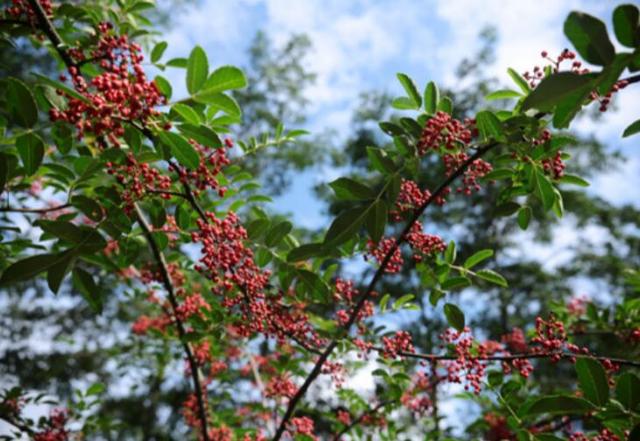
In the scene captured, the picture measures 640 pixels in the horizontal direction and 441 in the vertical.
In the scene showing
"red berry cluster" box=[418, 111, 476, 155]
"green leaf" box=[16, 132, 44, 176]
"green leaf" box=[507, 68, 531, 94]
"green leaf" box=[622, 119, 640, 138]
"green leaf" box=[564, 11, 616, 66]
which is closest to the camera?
"green leaf" box=[564, 11, 616, 66]

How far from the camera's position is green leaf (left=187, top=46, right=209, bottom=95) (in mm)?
1415

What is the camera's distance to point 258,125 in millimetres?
16984

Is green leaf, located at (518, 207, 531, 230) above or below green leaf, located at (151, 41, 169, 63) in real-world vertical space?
below

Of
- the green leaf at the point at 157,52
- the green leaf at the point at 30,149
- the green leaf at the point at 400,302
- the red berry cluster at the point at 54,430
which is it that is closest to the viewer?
the green leaf at the point at 30,149

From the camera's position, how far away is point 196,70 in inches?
56.7

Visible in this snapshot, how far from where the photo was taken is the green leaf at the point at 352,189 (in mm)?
1487

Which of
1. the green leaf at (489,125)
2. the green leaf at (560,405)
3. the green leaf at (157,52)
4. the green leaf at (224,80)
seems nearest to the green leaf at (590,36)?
the green leaf at (489,125)

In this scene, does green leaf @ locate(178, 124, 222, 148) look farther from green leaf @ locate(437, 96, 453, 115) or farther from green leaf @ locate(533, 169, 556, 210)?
green leaf @ locate(533, 169, 556, 210)

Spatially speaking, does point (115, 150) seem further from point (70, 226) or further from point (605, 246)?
point (605, 246)

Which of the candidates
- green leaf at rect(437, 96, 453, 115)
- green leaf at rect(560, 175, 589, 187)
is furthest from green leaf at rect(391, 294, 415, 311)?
green leaf at rect(437, 96, 453, 115)

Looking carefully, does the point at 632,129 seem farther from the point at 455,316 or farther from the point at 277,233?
the point at 277,233

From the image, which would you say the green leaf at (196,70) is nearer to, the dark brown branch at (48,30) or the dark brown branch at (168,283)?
the dark brown branch at (48,30)

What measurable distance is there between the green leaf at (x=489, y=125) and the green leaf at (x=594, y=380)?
2.66 ft

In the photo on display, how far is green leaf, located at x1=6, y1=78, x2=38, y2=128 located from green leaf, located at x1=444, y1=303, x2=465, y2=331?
1.73 m
